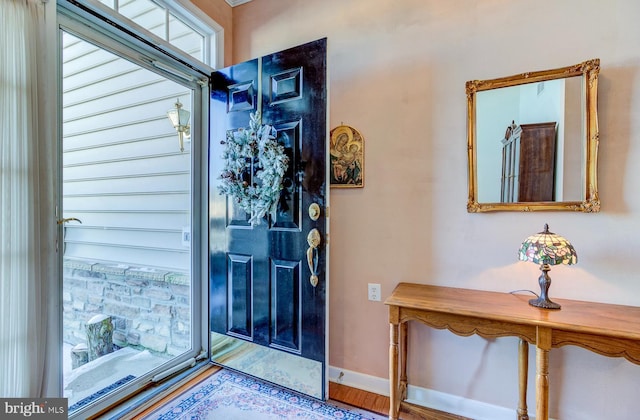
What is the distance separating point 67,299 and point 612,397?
9.49 ft

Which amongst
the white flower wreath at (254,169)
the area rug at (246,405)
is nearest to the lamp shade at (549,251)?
the area rug at (246,405)

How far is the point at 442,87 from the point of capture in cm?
174

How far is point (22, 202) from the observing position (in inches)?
50.3

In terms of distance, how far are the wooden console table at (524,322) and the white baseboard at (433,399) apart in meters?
0.14

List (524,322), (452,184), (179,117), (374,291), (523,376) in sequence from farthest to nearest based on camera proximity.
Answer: (179,117)
(374,291)
(452,184)
(523,376)
(524,322)

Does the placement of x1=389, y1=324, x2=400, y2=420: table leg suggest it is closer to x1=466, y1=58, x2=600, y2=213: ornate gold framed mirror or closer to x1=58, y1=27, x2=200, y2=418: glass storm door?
x1=466, y1=58, x2=600, y2=213: ornate gold framed mirror

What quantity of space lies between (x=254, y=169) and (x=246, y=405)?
149cm

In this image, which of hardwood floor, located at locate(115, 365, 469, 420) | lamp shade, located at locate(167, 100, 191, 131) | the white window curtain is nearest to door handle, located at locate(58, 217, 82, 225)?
the white window curtain

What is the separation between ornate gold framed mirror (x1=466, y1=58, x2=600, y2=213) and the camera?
56.6 inches

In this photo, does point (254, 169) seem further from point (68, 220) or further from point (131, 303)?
point (131, 303)

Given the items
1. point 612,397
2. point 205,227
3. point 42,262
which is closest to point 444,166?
point 612,397

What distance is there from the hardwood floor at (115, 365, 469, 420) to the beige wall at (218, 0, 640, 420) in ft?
0.45

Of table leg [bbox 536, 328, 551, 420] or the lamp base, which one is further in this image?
the lamp base

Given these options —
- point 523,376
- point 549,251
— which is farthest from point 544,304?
Answer: point 523,376
